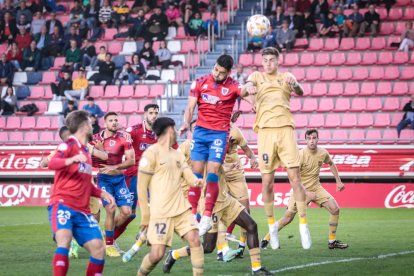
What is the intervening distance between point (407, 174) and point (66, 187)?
1741 cm

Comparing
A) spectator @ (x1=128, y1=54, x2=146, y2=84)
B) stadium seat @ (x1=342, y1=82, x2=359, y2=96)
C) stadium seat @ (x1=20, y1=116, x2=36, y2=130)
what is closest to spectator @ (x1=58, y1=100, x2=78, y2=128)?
stadium seat @ (x1=20, y1=116, x2=36, y2=130)

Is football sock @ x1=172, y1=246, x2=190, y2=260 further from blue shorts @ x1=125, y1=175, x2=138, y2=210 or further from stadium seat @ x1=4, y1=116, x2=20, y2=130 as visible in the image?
stadium seat @ x1=4, y1=116, x2=20, y2=130

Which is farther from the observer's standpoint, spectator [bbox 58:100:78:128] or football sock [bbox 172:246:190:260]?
spectator [bbox 58:100:78:128]

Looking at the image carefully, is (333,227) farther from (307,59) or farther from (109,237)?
(307,59)

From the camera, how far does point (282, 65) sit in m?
32.4

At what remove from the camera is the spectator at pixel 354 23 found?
3281cm

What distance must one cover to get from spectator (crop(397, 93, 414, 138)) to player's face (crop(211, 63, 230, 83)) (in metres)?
15.3

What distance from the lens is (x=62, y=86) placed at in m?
33.3

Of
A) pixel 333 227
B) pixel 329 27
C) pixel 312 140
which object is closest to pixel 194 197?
pixel 333 227

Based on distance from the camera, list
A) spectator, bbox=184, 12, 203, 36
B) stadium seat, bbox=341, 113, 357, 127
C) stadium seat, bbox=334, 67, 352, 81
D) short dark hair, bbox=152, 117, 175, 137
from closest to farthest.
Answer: short dark hair, bbox=152, 117, 175, 137 < stadium seat, bbox=341, 113, 357, 127 < stadium seat, bbox=334, 67, 352, 81 < spectator, bbox=184, 12, 203, 36

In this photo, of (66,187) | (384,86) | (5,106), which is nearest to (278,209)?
(384,86)

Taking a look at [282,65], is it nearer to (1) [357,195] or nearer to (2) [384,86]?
(2) [384,86]

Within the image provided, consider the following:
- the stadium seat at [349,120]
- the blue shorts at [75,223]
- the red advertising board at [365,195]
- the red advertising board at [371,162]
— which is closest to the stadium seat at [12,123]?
the red advertising board at [371,162]

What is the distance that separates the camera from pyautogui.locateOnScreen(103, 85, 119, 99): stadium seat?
33.2m
